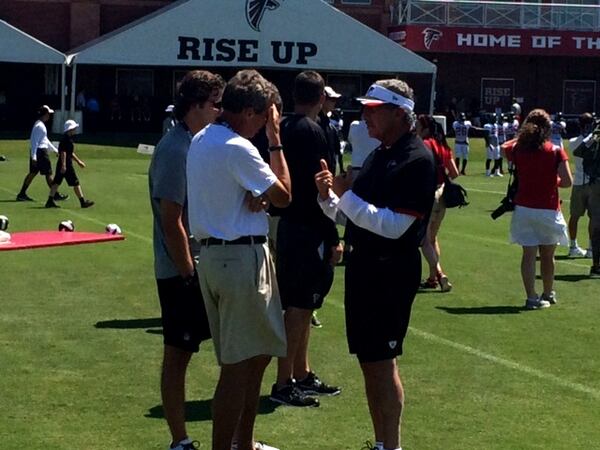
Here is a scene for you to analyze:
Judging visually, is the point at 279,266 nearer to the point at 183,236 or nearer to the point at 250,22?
the point at 183,236

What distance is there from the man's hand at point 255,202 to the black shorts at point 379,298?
587mm

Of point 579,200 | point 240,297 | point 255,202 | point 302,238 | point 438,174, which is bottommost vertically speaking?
point 579,200

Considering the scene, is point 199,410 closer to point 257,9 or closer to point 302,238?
point 302,238

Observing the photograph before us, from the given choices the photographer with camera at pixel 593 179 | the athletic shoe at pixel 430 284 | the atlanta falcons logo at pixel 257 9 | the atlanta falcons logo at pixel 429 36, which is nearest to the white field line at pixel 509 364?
the athletic shoe at pixel 430 284

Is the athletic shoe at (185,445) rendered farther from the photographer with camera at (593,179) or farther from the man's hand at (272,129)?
the photographer with camera at (593,179)

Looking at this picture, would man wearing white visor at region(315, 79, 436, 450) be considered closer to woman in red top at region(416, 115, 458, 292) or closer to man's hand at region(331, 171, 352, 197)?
man's hand at region(331, 171, 352, 197)

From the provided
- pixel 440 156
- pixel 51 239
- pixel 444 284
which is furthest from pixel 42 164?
pixel 440 156

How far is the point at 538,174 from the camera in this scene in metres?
12.3

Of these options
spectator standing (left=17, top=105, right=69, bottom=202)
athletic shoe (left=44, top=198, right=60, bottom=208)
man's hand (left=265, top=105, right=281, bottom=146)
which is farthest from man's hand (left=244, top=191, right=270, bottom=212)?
spectator standing (left=17, top=105, right=69, bottom=202)

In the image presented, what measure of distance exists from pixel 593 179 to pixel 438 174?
12.1 ft

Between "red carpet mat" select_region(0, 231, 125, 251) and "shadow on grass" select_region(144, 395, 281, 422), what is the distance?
8.44 meters

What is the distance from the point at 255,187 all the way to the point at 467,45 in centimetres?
5017

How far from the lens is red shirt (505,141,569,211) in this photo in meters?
12.3

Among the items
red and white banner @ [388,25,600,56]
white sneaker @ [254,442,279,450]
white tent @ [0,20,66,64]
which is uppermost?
red and white banner @ [388,25,600,56]
